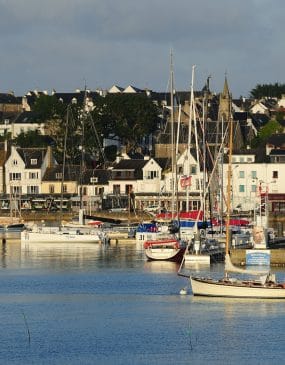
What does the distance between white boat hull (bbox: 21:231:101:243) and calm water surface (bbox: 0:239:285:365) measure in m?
22.5

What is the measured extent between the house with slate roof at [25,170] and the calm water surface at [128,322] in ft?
225

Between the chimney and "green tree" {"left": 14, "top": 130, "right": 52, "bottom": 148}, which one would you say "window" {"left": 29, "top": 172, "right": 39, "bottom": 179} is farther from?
"green tree" {"left": 14, "top": 130, "right": 52, "bottom": 148}

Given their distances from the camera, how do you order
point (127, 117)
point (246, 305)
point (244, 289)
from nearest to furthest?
point (244, 289) < point (246, 305) < point (127, 117)

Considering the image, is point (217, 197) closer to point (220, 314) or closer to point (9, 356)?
point (220, 314)

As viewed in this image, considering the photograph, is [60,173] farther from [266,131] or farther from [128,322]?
[128,322]

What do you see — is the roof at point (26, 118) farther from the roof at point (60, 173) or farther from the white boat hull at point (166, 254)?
the white boat hull at point (166, 254)

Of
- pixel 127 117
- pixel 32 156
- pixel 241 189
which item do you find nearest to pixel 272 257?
pixel 241 189

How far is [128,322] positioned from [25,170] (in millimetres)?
92326

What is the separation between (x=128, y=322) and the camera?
58656mm

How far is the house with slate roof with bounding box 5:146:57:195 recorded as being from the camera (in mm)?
149750

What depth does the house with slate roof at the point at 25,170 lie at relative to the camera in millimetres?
149750

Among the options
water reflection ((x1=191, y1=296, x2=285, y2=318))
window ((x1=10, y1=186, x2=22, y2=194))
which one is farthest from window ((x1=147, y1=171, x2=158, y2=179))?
water reflection ((x1=191, y1=296, x2=285, y2=318))

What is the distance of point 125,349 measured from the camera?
52312 millimetres

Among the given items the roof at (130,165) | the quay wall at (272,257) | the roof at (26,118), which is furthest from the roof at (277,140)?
the quay wall at (272,257)
